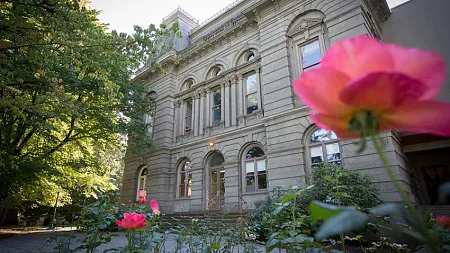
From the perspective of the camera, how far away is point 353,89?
536 millimetres

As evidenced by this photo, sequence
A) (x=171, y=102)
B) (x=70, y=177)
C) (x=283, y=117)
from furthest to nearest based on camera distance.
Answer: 1. (x=171, y=102)
2. (x=70, y=177)
3. (x=283, y=117)

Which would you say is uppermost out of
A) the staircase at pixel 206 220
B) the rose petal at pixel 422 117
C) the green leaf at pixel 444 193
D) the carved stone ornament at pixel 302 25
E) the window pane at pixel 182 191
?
the carved stone ornament at pixel 302 25

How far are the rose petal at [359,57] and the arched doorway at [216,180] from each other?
45.4 feet

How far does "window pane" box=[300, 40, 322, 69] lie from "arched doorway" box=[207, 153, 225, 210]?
7.27 m

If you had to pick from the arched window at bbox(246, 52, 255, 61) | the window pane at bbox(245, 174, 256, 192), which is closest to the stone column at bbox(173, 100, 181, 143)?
the arched window at bbox(246, 52, 255, 61)

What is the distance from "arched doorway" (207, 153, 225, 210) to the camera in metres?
14.1

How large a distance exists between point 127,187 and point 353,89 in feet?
69.2

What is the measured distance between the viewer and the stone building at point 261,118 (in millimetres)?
10742

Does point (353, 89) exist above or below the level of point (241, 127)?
below

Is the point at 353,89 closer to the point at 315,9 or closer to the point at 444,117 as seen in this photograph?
the point at 444,117

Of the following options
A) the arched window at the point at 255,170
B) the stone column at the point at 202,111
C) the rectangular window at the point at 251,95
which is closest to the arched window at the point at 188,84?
the stone column at the point at 202,111

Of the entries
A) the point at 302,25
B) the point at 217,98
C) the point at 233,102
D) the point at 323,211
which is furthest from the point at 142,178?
the point at 323,211

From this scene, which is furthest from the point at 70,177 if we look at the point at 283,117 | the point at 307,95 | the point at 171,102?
the point at 307,95

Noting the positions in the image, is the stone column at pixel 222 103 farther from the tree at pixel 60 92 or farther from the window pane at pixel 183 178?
the tree at pixel 60 92
